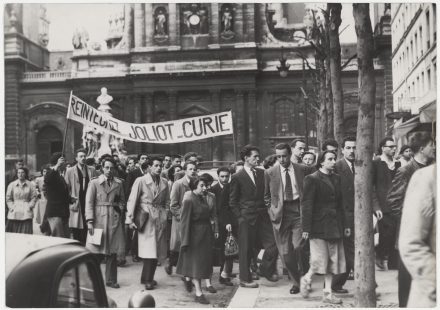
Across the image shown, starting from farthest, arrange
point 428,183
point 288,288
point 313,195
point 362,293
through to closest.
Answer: point 288,288, point 313,195, point 362,293, point 428,183

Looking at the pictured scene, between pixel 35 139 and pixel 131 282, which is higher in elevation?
pixel 35 139

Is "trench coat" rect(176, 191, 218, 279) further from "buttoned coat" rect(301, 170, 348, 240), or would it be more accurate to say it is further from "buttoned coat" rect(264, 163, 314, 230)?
"buttoned coat" rect(301, 170, 348, 240)

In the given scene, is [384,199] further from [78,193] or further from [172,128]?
[78,193]

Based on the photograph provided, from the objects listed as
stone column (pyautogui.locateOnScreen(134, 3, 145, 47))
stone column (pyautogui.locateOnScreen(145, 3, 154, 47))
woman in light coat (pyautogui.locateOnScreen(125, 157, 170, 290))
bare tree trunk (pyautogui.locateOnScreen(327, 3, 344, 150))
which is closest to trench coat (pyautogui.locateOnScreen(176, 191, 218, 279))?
woman in light coat (pyautogui.locateOnScreen(125, 157, 170, 290))

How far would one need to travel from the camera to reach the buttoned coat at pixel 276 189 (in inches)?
360

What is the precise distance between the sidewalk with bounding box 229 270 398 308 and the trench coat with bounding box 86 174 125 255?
1.97m

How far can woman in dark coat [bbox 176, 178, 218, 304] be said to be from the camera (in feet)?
28.0

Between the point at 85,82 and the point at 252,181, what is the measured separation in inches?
1380

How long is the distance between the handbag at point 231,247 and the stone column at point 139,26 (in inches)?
1352

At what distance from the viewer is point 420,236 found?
4.27m

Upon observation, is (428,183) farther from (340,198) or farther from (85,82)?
Result: (85,82)

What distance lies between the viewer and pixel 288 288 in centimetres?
909

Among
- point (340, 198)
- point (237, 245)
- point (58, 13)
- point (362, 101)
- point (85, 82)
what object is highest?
point (85, 82)

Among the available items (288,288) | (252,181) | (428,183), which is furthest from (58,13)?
(428,183)
